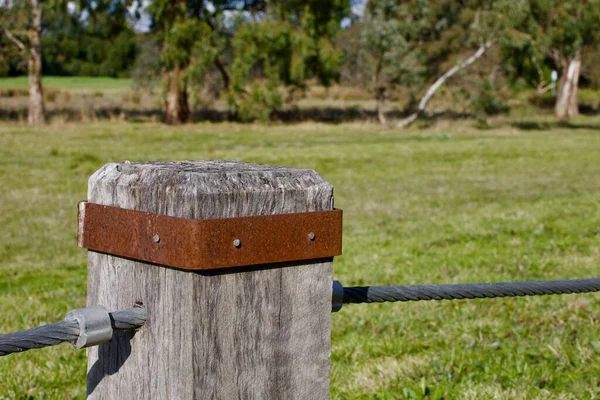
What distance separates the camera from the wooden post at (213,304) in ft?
5.68

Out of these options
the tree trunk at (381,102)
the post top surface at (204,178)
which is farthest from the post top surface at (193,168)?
the tree trunk at (381,102)

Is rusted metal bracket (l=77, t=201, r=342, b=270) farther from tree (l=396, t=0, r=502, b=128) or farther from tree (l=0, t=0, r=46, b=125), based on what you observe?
tree (l=396, t=0, r=502, b=128)

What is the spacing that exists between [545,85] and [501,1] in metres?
27.7

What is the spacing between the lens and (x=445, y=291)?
101 inches

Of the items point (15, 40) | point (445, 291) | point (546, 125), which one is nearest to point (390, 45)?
point (546, 125)

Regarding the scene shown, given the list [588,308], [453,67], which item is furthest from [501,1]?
[588,308]

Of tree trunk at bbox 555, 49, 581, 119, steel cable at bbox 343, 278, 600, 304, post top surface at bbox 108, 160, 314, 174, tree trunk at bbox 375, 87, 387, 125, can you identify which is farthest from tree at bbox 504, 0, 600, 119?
post top surface at bbox 108, 160, 314, 174

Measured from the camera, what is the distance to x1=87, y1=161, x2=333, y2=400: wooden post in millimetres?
1731

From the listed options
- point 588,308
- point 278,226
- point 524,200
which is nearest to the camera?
point 278,226

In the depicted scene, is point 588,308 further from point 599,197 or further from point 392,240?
point 599,197

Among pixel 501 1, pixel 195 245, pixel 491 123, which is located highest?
pixel 501 1

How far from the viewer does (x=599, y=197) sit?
12.1m

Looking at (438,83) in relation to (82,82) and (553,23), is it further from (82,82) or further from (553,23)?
(82,82)

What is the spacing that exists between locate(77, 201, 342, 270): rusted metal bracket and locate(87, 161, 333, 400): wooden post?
0.02 metres
